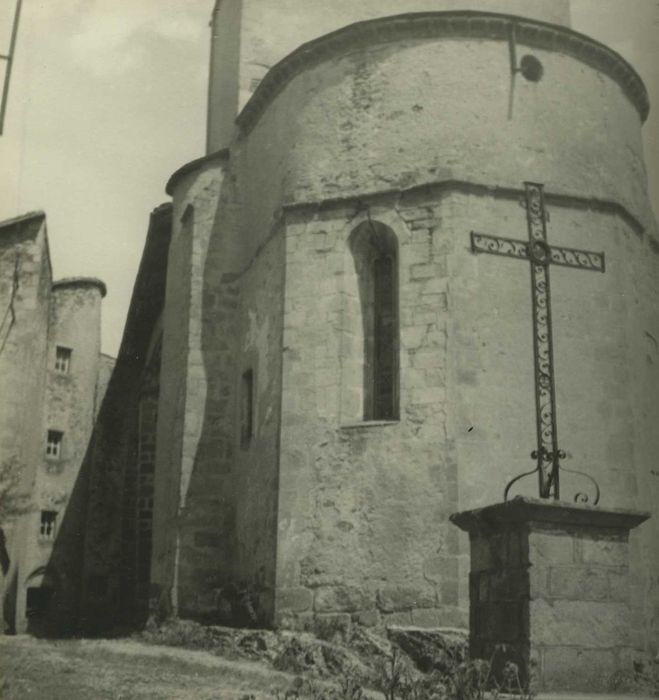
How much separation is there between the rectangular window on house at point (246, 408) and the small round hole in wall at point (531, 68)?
17.0 feet

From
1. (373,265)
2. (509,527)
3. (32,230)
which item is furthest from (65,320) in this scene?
(509,527)

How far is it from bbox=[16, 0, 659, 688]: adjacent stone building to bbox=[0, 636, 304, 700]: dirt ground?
150 centimetres

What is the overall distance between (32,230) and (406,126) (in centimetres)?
885

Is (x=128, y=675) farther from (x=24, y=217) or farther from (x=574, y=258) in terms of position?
(x=24, y=217)

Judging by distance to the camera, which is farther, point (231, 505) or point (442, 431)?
point (231, 505)

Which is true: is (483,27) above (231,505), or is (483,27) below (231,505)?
above

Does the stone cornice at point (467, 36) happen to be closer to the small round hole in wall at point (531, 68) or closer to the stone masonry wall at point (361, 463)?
the small round hole in wall at point (531, 68)

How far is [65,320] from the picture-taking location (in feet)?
83.8

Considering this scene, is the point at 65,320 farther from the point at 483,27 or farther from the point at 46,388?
the point at 483,27

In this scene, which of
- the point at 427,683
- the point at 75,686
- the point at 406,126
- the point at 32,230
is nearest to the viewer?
the point at 427,683

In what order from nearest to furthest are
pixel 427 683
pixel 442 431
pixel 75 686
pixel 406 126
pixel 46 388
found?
1. pixel 427 683
2. pixel 75 686
3. pixel 442 431
4. pixel 406 126
5. pixel 46 388

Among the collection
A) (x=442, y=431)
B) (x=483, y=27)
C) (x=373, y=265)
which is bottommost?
(x=442, y=431)

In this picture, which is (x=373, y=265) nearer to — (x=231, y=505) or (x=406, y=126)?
(x=406, y=126)

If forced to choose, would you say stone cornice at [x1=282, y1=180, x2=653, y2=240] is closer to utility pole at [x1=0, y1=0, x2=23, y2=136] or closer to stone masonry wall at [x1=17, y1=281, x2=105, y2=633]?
utility pole at [x1=0, y1=0, x2=23, y2=136]
